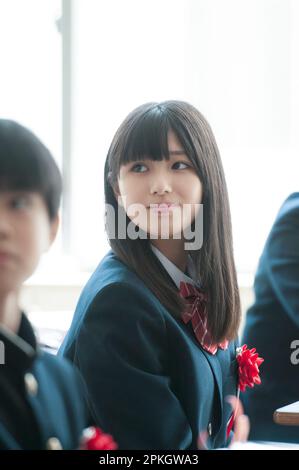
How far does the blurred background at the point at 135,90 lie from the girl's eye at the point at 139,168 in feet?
0.25

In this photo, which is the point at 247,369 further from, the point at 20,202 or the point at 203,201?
the point at 20,202

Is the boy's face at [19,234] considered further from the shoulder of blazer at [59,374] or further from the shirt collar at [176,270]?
the shirt collar at [176,270]

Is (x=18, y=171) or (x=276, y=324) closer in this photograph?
(x=18, y=171)

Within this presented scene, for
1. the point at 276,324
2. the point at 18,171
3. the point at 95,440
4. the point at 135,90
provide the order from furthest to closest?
the point at 276,324 < the point at 135,90 < the point at 95,440 < the point at 18,171

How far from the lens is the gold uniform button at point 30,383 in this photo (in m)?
0.88

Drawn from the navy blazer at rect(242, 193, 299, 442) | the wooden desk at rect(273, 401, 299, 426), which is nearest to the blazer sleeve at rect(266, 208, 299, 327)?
the navy blazer at rect(242, 193, 299, 442)

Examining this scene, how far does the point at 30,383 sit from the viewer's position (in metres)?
0.88

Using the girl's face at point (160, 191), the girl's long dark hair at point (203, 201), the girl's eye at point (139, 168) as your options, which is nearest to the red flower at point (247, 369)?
the girl's long dark hair at point (203, 201)

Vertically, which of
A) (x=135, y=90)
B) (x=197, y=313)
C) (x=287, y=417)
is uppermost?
(x=135, y=90)

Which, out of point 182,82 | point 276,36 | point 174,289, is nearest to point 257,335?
point 174,289

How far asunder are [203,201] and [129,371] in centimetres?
29

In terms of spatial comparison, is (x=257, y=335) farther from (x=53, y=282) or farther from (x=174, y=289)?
(x=53, y=282)

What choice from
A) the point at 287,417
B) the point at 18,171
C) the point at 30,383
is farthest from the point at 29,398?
the point at 287,417

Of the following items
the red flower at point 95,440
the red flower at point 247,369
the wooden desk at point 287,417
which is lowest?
the wooden desk at point 287,417
